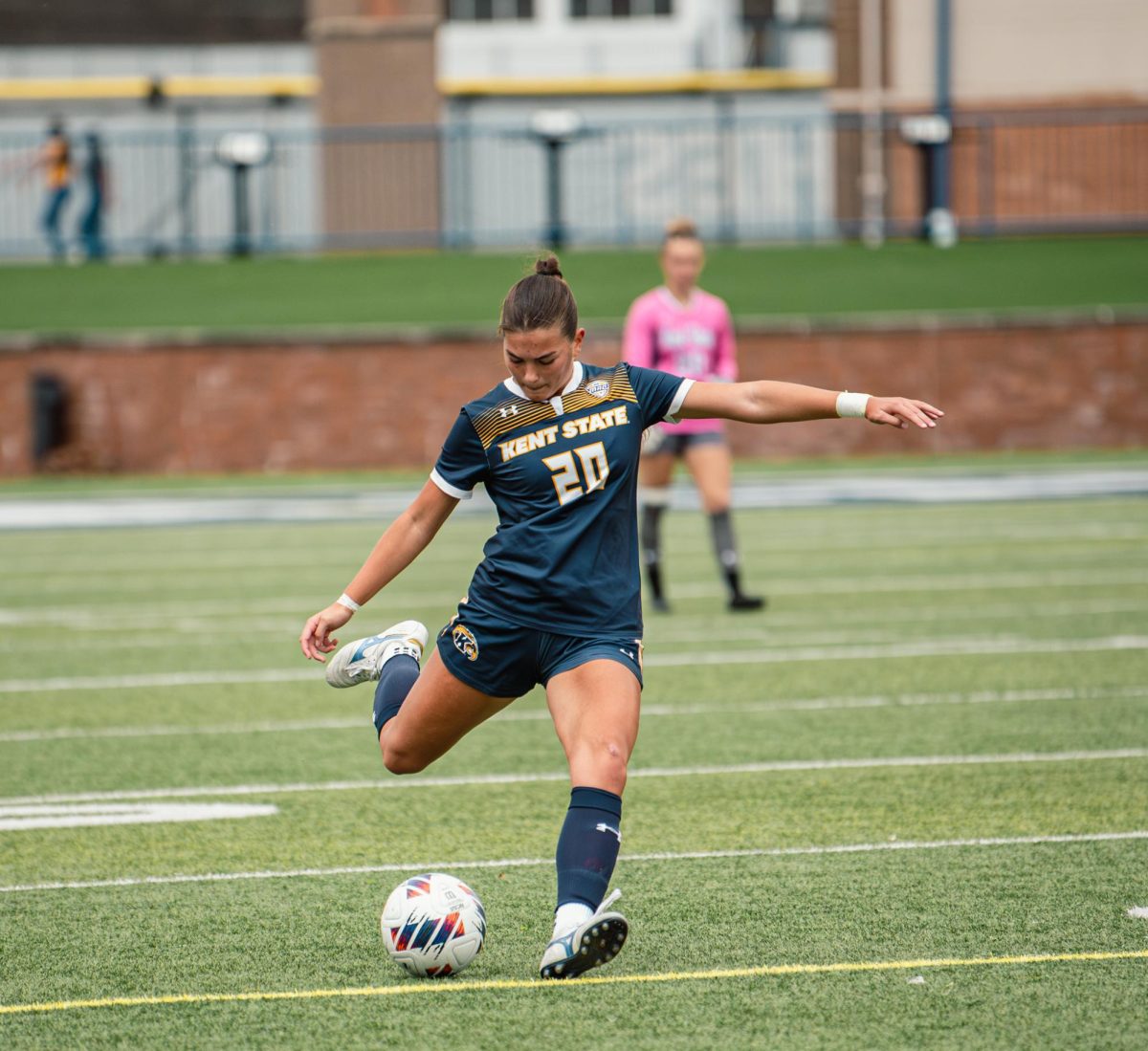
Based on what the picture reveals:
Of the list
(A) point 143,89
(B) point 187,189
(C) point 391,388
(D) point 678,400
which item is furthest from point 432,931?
(A) point 143,89

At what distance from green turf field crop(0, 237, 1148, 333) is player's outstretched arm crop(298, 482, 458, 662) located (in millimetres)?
18328

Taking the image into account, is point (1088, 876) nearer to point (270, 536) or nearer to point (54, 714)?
point (54, 714)

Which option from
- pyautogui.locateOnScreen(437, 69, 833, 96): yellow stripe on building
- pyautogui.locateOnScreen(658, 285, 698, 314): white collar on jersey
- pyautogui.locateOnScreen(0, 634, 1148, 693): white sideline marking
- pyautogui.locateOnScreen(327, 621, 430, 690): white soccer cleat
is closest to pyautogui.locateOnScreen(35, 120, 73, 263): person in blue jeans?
pyautogui.locateOnScreen(437, 69, 833, 96): yellow stripe on building

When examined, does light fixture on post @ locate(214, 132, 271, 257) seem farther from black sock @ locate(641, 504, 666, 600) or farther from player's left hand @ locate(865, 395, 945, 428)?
player's left hand @ locate(865, 395, 945, 428)

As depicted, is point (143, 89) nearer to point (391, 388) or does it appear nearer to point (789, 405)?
point (391, 388)

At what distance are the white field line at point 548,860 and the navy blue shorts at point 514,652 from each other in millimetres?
1092

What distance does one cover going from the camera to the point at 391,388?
22781mm

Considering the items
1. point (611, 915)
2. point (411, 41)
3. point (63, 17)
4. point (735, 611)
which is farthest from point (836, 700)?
point (63, 17)

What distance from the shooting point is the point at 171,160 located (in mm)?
33781

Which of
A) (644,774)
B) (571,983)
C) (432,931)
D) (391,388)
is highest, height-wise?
(432,931)

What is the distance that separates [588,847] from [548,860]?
4.41 ft

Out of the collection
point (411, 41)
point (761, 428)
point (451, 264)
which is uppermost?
point (411, 41)

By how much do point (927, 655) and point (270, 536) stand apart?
794cm

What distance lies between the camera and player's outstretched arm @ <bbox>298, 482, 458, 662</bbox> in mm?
5492
